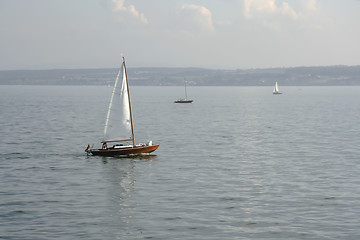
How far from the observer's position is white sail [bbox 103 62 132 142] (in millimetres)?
66875

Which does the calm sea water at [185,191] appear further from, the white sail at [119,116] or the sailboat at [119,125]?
the white sail at [119,116]

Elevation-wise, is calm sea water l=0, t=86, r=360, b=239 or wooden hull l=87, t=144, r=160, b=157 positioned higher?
wooden hull l=87, t=144, r=160, b=157

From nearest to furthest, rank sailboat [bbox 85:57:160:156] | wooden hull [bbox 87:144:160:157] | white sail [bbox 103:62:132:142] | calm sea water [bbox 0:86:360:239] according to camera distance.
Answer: calm sea water [bbox 0:86:360:239]
wooden hull [bbox 87:144:160:157]
sailboat [bbox 85:57:160:156]
white sail [bbox 103:62:132:142]

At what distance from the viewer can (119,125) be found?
68.0m

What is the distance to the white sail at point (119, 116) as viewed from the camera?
2633 inches

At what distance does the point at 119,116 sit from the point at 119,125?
1.18 meters

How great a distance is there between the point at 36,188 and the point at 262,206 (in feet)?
68.8

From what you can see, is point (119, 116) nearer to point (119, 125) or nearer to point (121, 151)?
point (119, 125)

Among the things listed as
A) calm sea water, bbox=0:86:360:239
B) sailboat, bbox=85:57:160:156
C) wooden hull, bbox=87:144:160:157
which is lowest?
calm sea water, bbox=0:86:360:239

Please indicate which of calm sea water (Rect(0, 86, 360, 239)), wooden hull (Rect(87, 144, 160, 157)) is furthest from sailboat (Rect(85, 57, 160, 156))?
calm sea water (Rect(0, 86, 360, 239))

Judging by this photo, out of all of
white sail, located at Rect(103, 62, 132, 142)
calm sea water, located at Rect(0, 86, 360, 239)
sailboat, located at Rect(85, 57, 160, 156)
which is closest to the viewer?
calm sea water, located at Rect(0, 86, 360, 239)

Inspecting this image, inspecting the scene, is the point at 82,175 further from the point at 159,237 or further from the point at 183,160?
the point at 159,237

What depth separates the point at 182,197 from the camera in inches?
1738

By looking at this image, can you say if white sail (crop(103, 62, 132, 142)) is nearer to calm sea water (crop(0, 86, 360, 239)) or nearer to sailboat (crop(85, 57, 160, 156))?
sailboat (crop(85, 57, 160, 156))
